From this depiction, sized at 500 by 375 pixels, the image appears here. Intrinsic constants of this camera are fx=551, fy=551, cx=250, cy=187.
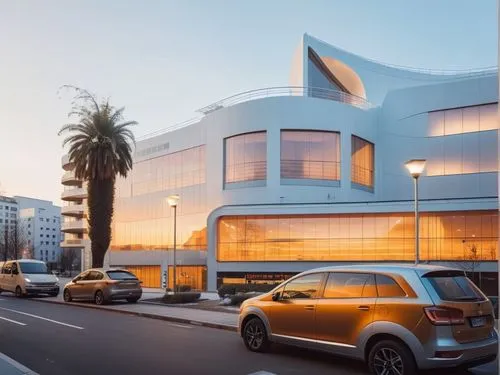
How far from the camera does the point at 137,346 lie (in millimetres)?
11320

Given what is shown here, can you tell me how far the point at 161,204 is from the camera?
51.4 metres

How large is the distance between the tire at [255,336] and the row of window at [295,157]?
2888 centimetres

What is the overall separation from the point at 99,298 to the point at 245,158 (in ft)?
69.9

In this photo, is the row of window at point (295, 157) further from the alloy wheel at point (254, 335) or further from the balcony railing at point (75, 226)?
the balcony railing at point (75, 226)

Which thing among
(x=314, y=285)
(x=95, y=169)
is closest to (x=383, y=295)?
(x=314, y=285)

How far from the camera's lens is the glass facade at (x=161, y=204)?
45969 mm

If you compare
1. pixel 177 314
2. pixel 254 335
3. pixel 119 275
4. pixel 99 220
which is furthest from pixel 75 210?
pixel 254 335

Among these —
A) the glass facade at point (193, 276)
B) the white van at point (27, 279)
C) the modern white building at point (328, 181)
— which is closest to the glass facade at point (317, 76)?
the modern white building at point (328, 181)

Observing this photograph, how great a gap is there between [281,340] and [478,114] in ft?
117

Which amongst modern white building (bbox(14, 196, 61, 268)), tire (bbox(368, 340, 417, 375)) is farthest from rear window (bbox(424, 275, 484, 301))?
modern white building (bbox(14, 196, 61, 268))

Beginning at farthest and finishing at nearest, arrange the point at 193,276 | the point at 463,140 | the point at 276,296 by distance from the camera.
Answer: the point at 193,276 → the point at 463,140 → the point at 276,296

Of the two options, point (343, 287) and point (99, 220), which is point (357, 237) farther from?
point (343, 287)

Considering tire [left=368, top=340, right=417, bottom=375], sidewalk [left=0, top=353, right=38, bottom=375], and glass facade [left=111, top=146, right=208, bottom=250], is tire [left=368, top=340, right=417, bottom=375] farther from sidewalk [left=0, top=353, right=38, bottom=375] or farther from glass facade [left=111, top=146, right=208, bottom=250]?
glass facade [left=111, top=146, right=208, bottom=250]

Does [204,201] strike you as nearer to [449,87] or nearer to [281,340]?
[449,87]
